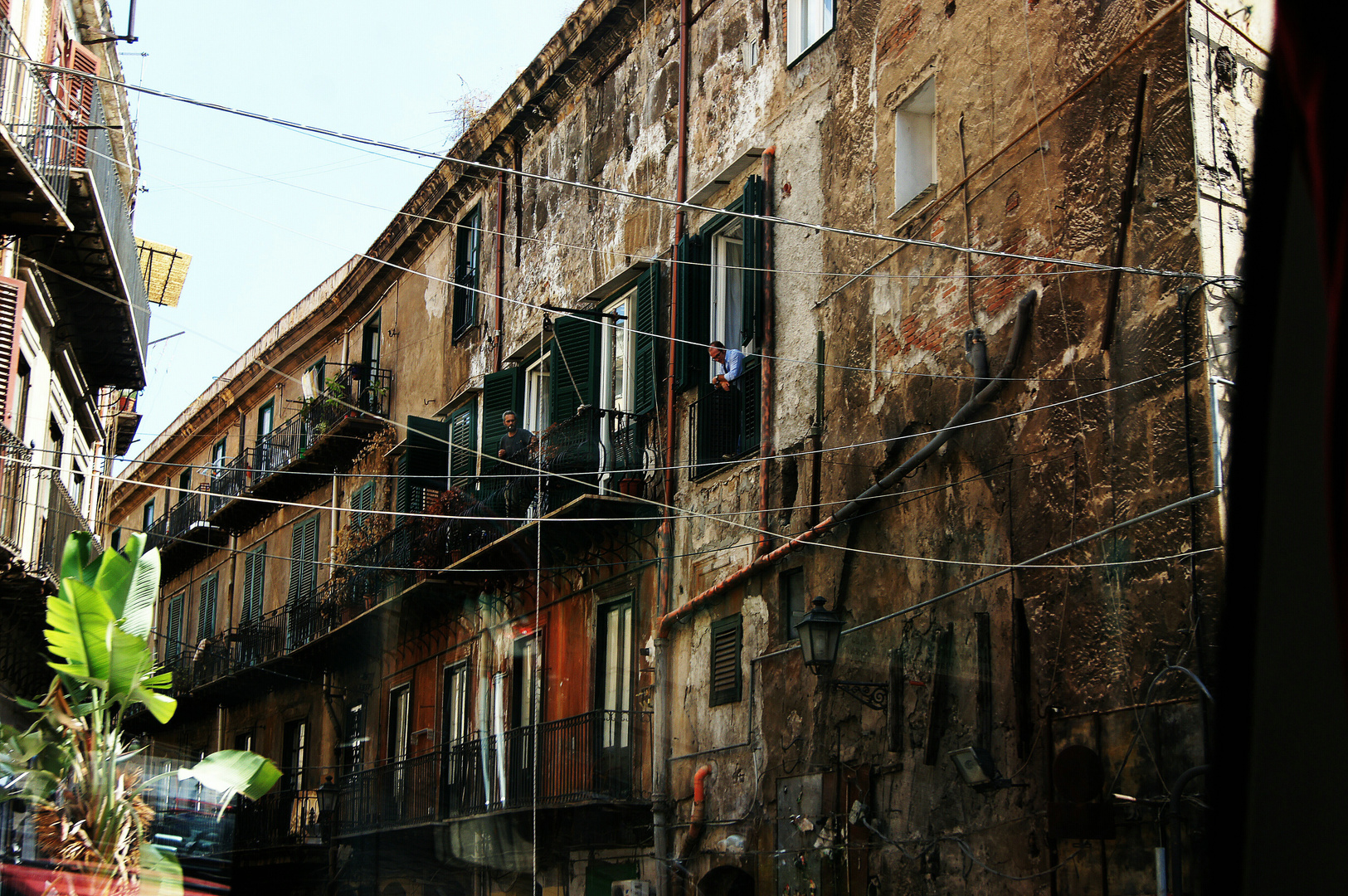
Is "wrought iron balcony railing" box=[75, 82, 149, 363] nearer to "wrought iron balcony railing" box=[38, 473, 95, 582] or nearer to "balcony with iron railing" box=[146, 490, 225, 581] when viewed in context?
"wrought iron balcony railing" box=[38, 473, 95, 582]

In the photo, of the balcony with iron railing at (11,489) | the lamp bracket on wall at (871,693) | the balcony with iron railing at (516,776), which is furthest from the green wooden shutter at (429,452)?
the lamp bracket on wall at (871,693)

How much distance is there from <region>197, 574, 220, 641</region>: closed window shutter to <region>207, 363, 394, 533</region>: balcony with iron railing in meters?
2.54

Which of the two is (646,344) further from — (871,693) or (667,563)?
(871,693)

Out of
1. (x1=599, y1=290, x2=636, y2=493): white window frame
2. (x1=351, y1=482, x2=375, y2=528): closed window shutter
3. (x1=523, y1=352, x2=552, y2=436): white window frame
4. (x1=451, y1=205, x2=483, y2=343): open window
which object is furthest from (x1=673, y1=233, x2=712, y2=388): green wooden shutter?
(x1=351, y1=482, x2=375, y2=528): closed window shutter

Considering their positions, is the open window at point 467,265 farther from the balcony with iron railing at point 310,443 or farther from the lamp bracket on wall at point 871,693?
the lamp bracket on wall at point 871,693

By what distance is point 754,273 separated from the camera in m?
14.0

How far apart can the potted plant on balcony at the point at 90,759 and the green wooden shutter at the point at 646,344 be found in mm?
6147

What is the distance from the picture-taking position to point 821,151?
1344 centimetres

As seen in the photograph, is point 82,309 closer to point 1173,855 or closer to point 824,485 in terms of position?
point 824,485

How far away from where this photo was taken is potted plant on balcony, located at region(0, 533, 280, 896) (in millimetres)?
11297

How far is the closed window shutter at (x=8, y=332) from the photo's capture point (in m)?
14.1

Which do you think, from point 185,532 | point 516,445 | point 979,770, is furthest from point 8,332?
point 185,532

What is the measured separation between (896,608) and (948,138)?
3.89 metres

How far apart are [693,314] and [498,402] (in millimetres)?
5291
